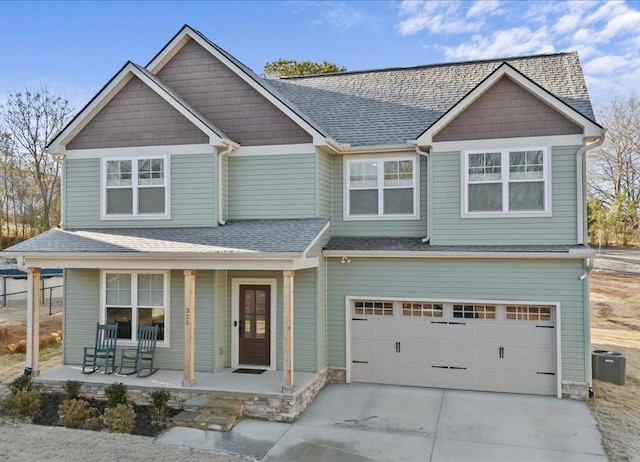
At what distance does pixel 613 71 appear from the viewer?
131 feet

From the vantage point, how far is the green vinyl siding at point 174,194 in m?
11.6

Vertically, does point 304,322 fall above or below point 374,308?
below

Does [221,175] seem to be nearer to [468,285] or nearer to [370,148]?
[370,148]

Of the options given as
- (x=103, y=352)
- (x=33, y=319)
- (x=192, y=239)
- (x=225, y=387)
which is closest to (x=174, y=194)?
(x=192, y=239)

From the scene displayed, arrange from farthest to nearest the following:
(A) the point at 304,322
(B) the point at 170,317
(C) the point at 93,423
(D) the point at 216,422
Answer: (B) the point at 170,317, (A) the point at 304,322, (C) the point at 93,423, (D) the point at 216,422

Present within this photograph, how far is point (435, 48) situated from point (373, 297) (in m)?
15.5

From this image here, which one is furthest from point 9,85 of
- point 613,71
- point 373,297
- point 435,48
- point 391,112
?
point 613,71

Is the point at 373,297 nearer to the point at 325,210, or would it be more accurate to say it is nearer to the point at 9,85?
the point at 325,210

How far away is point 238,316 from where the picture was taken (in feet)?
38.8

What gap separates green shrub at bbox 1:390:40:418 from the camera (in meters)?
9.53

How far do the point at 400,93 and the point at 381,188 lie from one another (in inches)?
144

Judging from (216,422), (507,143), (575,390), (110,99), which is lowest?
Result: (216,422)

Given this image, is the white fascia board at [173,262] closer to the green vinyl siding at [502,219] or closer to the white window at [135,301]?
the white window at [135,301]

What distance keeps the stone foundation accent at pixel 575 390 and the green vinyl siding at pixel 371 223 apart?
4.48 meters
